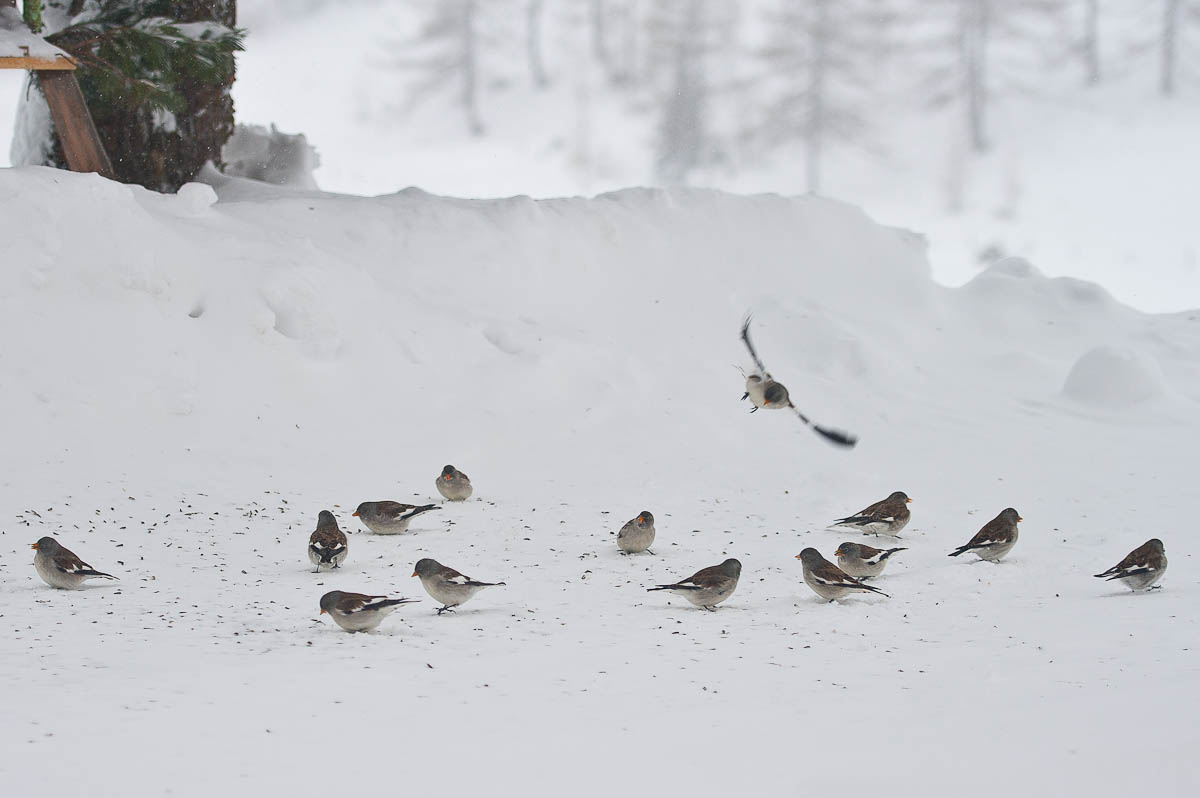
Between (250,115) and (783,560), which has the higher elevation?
(250,115)

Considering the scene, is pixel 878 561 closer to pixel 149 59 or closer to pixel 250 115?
pixel 149 59

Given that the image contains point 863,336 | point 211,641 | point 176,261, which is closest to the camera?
point 211,641

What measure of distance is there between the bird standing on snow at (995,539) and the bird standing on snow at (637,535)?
1.62m

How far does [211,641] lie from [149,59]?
5717 mm

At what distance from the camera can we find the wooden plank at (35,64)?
8.11 meters

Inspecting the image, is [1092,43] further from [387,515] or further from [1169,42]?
[387,515]

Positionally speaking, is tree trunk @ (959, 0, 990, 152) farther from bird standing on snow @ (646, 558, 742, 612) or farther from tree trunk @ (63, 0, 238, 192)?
bird standing on snow @ (646, 558, 742, 612)

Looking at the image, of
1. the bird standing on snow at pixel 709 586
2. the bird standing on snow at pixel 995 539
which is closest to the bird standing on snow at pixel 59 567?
the bird standing on snow at pixel 709 586

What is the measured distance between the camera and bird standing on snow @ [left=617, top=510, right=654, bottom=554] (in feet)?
20.8

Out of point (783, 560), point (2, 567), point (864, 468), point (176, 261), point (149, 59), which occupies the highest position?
point (149, 59)

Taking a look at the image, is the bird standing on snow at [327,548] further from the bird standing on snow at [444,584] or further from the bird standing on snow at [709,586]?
the bird standing on snow at [709,586]

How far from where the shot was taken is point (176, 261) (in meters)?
8.43

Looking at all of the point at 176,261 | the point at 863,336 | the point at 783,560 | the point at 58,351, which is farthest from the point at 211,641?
the point at 863,336

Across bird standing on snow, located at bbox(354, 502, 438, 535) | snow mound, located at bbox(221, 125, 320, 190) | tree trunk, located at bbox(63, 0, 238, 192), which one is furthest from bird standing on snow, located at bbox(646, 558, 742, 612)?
snow mound, located at bbox(221, 125, 320, 190)
